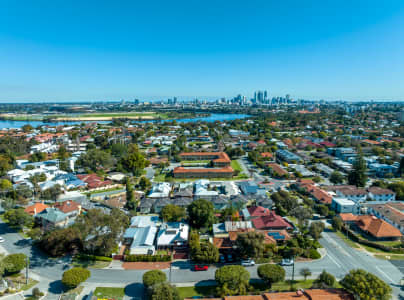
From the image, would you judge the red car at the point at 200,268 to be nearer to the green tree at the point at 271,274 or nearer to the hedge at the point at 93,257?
the green tree at the point at 271,274

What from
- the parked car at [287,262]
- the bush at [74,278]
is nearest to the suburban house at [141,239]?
the bush at [74,278]

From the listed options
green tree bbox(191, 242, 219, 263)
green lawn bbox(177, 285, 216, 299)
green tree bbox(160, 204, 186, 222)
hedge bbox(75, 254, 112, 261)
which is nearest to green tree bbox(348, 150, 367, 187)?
green tree bbox(160, 204, 186, 222)

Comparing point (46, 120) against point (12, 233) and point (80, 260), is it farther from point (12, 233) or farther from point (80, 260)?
point (80, 260)

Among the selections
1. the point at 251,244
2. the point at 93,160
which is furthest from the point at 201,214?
the point at 93,160

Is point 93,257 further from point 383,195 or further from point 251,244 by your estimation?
point 383,195

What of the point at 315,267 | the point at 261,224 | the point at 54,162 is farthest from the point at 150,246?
the point at 54,162

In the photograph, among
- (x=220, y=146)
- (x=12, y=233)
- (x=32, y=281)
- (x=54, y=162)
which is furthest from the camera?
(x=220, y=146)
